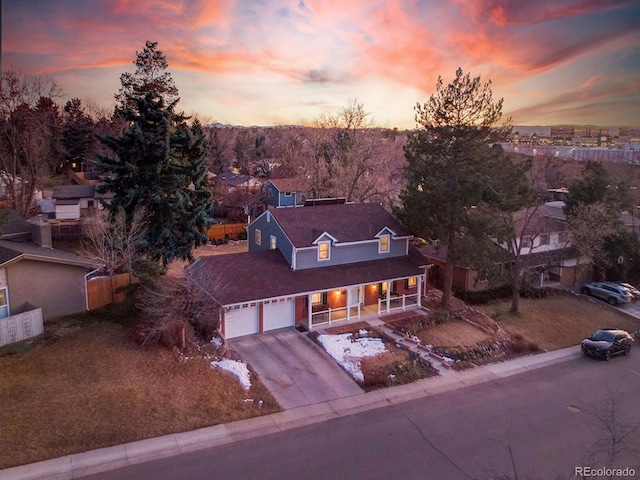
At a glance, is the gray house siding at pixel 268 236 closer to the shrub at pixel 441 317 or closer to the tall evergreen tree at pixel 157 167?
the tall evergreen tree at pixel 157 167

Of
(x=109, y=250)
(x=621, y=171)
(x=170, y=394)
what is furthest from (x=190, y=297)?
(x=621, y=171)

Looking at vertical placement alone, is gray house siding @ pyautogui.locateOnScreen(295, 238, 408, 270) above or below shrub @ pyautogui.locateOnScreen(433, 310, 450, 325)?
above

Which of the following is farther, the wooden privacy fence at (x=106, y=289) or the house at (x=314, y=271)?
the wooden privacy fence at (x=106, y=289)

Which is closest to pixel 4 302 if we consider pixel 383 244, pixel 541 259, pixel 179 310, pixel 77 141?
pixel 179 310

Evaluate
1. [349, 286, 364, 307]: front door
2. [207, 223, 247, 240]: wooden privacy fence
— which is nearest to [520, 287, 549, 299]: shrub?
[349, 286, 364, 307]: front door

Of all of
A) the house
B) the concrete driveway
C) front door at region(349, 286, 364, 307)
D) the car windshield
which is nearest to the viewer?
the concrete driveway

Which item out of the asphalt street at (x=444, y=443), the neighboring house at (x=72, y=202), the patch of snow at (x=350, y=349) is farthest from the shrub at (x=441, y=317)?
the neighboring house at (x=72, y=202)

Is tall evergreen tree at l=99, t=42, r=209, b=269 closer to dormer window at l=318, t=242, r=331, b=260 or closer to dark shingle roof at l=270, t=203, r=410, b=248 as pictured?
dark shingle roof at l=270, t=203, r=410, b=248

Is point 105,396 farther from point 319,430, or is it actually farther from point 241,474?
point 319,430
